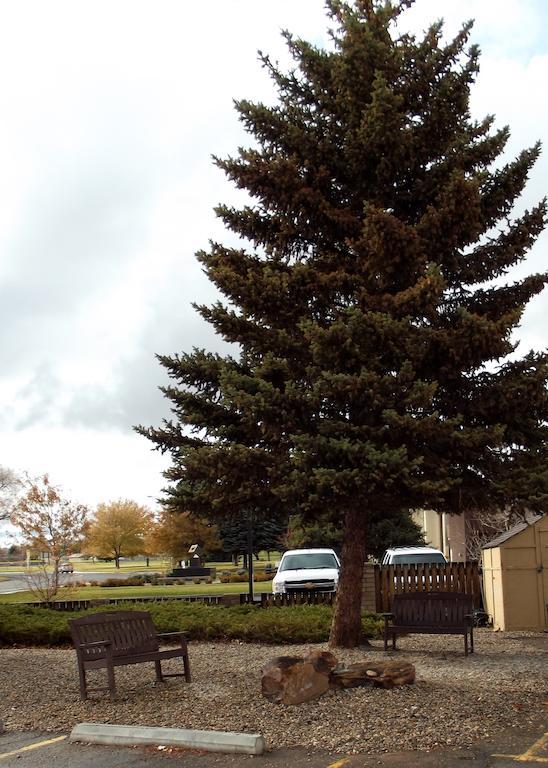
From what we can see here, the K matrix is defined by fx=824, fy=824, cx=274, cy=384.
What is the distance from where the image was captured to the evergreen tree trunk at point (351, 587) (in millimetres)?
12648

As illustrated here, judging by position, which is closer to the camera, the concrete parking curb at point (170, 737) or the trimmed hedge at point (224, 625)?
the concrete parking curb at point (170, 737)

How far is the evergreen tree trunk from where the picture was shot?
12.6m

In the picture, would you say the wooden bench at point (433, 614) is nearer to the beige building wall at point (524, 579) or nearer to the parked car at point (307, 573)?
the beige building wall at point (524, 579)

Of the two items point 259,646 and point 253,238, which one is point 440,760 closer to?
Answer: point 259,646

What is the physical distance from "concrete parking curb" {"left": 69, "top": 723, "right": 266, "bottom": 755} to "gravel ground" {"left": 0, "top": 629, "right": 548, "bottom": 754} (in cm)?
31

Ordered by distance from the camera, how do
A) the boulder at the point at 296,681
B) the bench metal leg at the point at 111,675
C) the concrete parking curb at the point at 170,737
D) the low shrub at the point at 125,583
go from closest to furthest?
1. the concrete parking curb at the point at 170,737
2. the boulder at the point at 296,681
3. the bench metal leg at the point at 111,675
4. the low shrub at the point at 125,583

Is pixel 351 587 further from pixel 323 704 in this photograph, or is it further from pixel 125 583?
pixel 125 583

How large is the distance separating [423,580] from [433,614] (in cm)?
647

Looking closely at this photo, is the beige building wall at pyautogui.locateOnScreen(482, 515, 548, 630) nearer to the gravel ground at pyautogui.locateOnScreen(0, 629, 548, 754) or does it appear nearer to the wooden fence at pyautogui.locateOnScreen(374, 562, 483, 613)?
the wooden fence at pyautogui.locateOnScreen(374, 562, 483, 613)

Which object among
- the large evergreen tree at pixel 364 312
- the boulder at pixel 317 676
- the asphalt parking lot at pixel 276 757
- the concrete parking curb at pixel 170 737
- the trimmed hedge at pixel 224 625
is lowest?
the trimmed hedge at pixel 224 625

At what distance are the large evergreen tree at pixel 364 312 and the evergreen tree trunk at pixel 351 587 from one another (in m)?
0.03

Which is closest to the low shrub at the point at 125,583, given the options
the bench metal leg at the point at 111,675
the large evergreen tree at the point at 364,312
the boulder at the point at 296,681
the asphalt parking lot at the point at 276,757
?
the large evergreen tree at the point at 364,312

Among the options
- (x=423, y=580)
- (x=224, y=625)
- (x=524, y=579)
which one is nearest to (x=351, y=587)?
(x=224, y=625)

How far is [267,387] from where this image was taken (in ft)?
38.4
